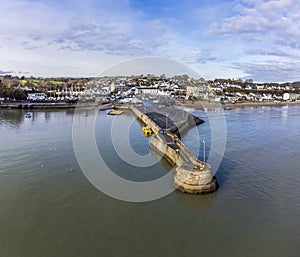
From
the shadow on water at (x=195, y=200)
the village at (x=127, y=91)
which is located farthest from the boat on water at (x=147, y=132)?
the village at (x=127, y=91)

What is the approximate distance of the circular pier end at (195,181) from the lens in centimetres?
922

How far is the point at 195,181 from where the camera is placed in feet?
30.5

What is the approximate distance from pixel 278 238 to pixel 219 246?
1.69 meters

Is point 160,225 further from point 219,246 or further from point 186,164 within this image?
point 186,164

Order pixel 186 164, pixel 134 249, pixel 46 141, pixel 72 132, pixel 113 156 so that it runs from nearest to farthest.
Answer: pixel 134 249 < pixel 186 164 < pixel 113 156 < pixel 46 141 < pixel 72 132

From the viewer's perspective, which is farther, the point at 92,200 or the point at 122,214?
the point at 92,200

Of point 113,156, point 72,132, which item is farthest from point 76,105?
point 113,156

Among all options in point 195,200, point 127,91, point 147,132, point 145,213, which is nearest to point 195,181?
point 195,200

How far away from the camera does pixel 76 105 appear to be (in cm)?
4575

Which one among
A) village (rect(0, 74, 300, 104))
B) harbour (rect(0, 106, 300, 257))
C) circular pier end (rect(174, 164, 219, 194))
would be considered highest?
village (rect(0, 74, 300, 104))

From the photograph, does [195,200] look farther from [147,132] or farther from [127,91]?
[127,91]

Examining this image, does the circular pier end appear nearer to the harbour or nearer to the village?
the harbour

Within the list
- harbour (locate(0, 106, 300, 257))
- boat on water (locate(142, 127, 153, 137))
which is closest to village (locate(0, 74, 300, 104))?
boat on water (locate(142, 127, 153, 137))

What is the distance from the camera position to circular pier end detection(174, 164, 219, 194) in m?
9.22
